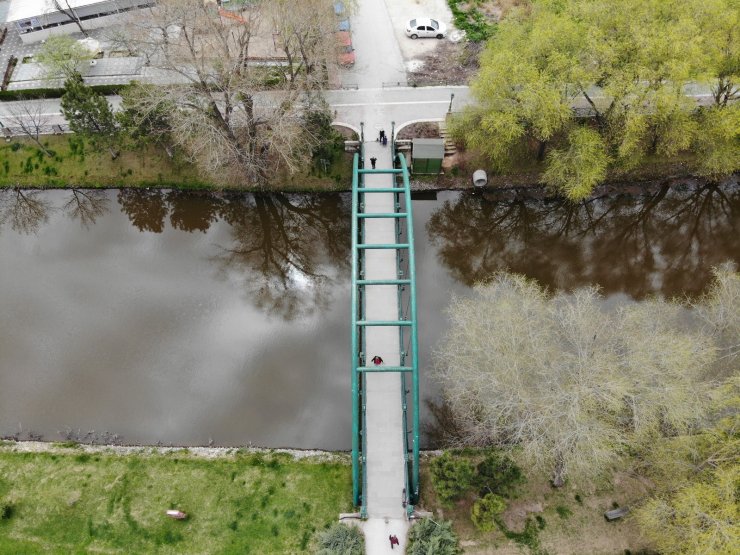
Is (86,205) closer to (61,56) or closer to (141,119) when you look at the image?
(141,119)

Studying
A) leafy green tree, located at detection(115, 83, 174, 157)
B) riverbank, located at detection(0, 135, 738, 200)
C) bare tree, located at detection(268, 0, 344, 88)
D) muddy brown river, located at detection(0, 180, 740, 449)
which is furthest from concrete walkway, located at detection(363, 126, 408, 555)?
leafy green tree, located at detection(115, 83, 174, 157)

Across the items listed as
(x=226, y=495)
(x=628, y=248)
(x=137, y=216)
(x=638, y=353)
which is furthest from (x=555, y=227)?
(x=137, y=216)

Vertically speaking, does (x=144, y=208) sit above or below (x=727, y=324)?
above

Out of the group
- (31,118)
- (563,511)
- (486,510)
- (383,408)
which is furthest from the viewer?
(31,118)

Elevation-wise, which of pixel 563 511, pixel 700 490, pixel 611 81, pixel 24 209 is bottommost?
pixel 563 511

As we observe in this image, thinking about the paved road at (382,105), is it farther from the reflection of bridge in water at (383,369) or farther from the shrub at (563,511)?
the shrub at (563,511)

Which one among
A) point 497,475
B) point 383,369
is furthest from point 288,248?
point 497,475

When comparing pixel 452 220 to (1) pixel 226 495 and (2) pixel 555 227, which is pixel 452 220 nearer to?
(2) pixel 555 227
